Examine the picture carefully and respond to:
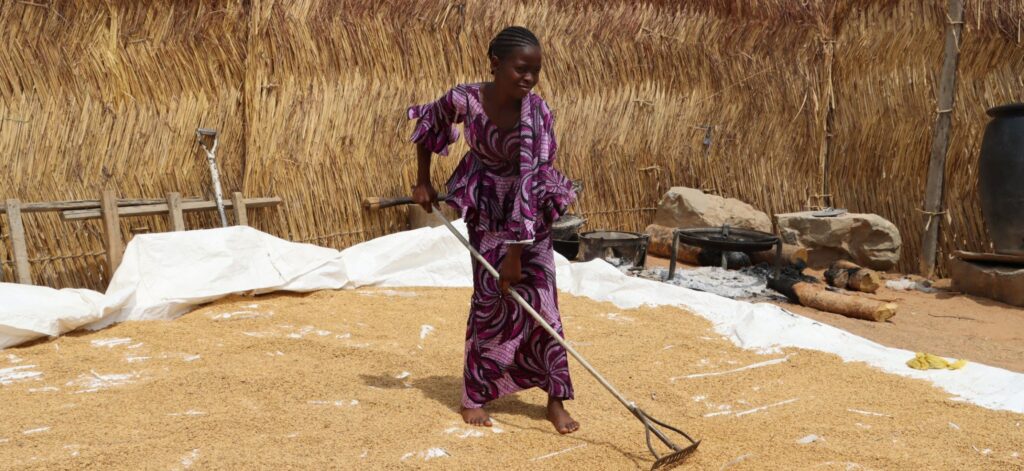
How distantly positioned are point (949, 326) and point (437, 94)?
3529 millimetres

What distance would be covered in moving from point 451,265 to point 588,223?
1.85 meters

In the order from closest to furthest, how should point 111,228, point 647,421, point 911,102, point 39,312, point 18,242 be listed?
point 647,421
point 39,312
point 18,242
point 111,228
point 911,102

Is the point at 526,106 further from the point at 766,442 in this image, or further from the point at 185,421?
the point at 185,421

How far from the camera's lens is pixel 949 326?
14.2 ft

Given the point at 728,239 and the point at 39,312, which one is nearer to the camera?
the point at 39,312

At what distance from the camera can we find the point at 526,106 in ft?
7.55

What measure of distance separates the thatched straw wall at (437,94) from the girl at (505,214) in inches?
99.5

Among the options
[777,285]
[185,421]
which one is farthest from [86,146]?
[777,285]

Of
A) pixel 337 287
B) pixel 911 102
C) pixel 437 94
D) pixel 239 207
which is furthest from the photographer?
pixel 911 102

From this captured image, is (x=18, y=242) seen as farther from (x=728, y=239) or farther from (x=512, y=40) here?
(x=728, y=239)

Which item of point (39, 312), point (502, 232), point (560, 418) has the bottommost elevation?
point (560, 418)

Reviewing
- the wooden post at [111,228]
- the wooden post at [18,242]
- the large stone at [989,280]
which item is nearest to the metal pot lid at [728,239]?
the large stone at [989,280]

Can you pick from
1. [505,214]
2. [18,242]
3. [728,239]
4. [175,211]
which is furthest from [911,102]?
[18,242]

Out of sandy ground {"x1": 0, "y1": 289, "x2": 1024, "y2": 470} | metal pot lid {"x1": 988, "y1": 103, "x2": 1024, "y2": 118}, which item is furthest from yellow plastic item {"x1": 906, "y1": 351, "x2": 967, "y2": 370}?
metal pot lid {"x1": 988, "y1": 103, "x2": 1024, "y2": 118}
